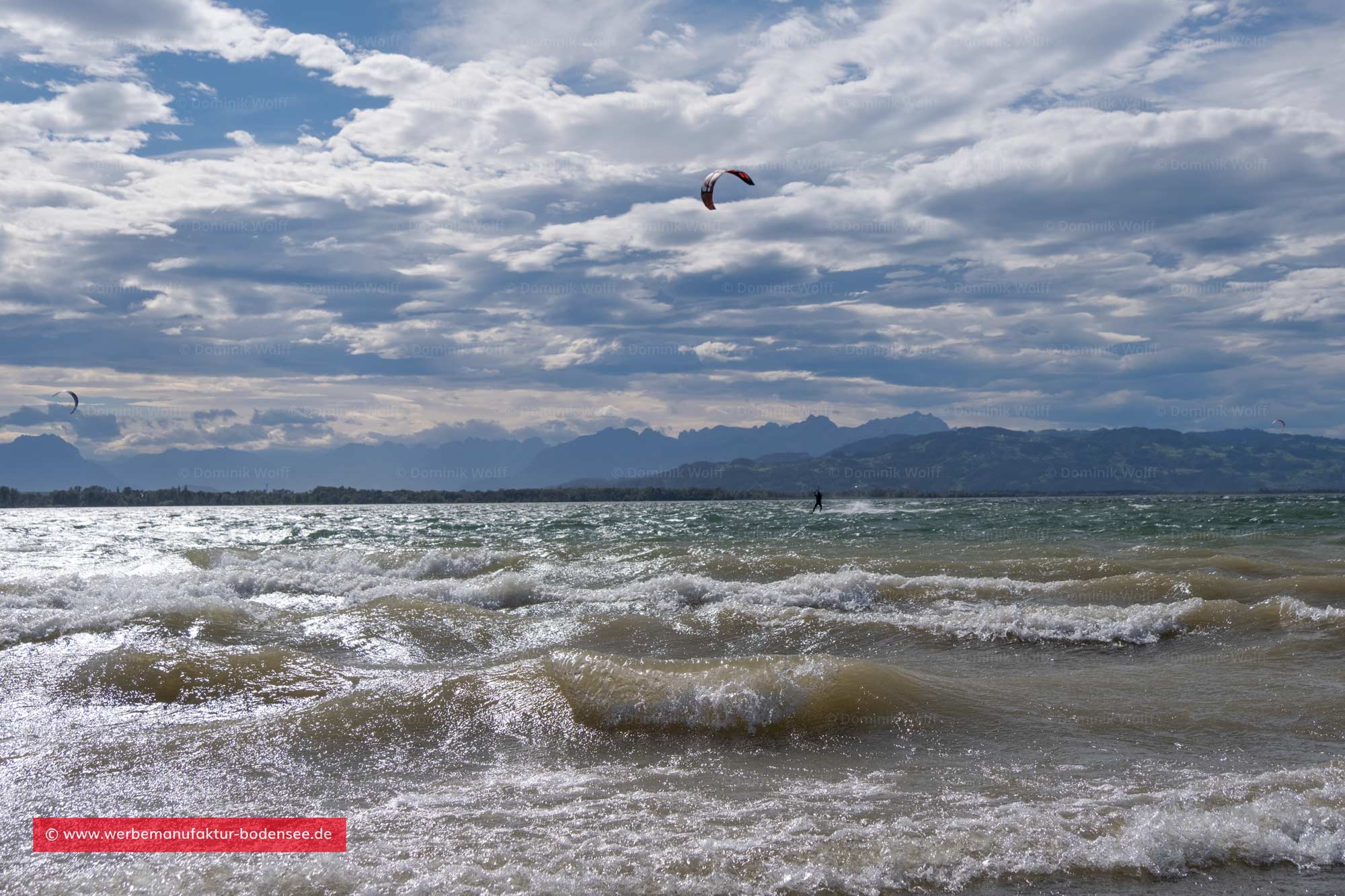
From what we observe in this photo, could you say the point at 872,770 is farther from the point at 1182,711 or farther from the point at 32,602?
the point at 32,602

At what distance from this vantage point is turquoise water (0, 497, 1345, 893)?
614 centimetres

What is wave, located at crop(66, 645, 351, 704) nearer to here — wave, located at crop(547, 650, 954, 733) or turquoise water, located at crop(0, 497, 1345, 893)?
turquoise water, located at crop(0, 497, 1345, 893)

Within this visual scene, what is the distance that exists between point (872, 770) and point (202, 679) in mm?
8743

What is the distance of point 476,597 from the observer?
22.5 meters

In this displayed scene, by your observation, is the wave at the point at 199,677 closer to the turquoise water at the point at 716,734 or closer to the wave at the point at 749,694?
the turquoise water at the point at 716,734

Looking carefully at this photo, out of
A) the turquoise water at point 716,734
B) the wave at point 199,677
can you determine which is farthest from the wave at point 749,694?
the wave at point 199,677

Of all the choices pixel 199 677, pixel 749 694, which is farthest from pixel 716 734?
pixel 199 677

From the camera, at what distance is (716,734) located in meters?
9.52

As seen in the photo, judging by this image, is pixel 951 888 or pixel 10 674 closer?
pixel 951 888

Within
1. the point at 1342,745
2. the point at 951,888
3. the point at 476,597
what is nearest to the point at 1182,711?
the point at 1342,745

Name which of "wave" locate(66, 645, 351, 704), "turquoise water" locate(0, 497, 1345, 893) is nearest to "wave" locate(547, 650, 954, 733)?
"turquoise water" locate(0, 497, 1345, 893)

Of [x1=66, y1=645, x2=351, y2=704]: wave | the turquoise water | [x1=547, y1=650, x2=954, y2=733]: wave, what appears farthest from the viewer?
[x1=66, y1=645, x2=351, y2=704]: wave

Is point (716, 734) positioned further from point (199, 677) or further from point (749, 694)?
point (199, 677)

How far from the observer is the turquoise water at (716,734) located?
6.14 m
